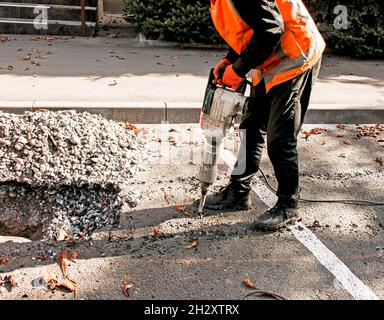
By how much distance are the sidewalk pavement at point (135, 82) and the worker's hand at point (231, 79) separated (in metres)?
2.50

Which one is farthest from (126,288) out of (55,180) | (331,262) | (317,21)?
(317,21)

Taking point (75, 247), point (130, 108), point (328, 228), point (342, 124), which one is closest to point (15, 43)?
point (130, 108)

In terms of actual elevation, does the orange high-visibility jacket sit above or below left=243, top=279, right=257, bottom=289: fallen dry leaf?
above

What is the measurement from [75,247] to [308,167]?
268cm

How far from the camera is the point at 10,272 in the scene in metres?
3.26

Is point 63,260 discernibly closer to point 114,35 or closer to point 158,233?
point 158,233

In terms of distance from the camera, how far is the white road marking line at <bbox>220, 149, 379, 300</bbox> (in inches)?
126

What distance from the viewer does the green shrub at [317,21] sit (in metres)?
9.48

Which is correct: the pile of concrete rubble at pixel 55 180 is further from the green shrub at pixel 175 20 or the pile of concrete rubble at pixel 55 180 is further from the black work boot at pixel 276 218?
the green shrub at pixel 175 20

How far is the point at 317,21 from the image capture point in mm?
9977

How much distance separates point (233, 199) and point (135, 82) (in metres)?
3.55

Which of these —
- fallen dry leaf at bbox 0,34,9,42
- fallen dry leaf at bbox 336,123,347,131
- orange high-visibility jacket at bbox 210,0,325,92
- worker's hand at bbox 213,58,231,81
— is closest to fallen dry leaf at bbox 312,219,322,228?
orange high-visibility jacket at bbox 210,0,325,92

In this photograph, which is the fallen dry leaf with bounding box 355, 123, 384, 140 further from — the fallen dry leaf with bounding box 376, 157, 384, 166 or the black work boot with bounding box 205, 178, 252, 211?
the black work boot with bounding box 205, 178, 252, 211

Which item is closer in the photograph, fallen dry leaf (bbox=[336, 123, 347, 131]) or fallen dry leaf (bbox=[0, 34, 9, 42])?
fallen dry leaf (bbox=[336, 123, 347, 131])
